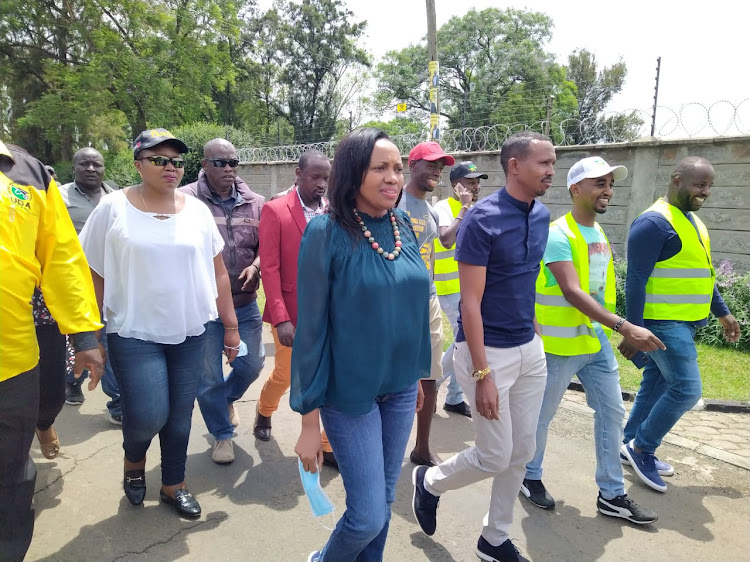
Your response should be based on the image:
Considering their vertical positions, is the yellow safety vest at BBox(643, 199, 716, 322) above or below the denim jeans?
above

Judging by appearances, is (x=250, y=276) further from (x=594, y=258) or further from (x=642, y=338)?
(x=642, y=338)

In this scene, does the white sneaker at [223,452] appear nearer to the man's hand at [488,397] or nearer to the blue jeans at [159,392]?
the blue jeans at [159,392]

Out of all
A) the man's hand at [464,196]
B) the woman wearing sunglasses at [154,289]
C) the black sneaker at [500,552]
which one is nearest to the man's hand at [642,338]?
the black sneaker at [500,552]

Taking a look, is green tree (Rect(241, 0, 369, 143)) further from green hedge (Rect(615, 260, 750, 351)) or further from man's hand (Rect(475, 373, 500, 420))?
man's hand (Rect(475, 373, 500, 420))

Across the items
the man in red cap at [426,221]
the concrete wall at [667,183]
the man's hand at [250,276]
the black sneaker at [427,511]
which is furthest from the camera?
the concrete wall at [667,183]

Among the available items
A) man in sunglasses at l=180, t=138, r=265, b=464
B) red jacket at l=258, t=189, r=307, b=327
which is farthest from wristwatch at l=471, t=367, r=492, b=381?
man in sunglasses at l=180, t=138, r=265, b=464

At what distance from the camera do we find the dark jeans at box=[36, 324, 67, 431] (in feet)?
10.4

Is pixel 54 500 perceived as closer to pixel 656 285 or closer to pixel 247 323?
pixel 247 323

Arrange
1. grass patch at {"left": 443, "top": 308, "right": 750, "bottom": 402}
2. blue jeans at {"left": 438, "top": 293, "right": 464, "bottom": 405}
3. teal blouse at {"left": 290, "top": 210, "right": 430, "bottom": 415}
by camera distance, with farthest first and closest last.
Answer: grass patch at {"left": 443, "top": 308, "right": 750, "bottom": 402}
blue jeans at {"left": 438, "top": 293, "right": 464, "bottom": 405}
teal blouse at {"left": 290, "top": 210, "right": 430, "bottom": 415}

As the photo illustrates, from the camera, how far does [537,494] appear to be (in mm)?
3354

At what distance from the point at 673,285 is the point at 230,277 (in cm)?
295

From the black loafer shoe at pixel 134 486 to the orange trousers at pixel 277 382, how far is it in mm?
1055

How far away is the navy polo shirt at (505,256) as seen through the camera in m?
2.59

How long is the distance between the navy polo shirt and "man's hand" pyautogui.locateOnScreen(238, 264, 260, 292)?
70.5 inches
